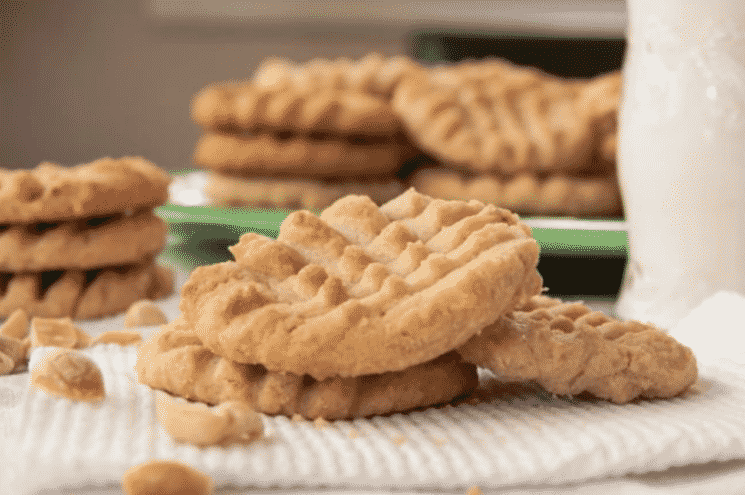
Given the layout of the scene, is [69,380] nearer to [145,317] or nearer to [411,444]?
[411,444]

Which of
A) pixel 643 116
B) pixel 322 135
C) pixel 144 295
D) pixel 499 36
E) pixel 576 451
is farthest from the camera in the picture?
pixel 499 36

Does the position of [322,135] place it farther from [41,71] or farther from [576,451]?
[41,71]

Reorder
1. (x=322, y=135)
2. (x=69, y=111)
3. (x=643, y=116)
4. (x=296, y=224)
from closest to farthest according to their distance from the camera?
(x=296, y=224)
(x=643, y=116)
(x=322, y=135)
(x=69, y=111)

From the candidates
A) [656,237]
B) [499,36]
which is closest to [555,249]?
[656,237]

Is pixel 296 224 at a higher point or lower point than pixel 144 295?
higher

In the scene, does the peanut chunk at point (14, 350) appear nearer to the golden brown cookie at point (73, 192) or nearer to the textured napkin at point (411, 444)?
the textured napkin at point (411, 444)

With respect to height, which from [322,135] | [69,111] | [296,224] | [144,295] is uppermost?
[296,224]

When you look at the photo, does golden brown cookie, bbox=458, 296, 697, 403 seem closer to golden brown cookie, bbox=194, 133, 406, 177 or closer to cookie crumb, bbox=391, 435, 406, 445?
cookie crumb, bbox=391, 435, 406, 445

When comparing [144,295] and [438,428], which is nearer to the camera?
[438,428]
